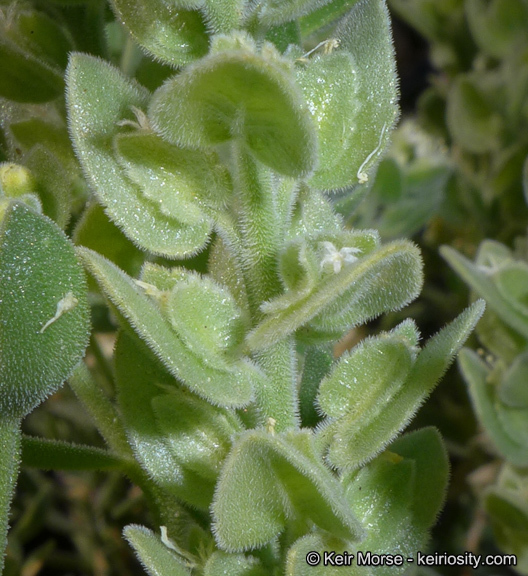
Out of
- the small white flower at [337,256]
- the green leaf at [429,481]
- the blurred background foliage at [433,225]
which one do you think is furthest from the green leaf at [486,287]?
the small white flower at [337,256]

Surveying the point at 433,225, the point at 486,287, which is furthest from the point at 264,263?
the point at 433,225

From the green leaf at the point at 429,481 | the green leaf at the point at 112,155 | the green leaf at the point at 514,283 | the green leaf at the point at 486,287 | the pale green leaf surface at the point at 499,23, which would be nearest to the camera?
the green leaf at the point at 112,155

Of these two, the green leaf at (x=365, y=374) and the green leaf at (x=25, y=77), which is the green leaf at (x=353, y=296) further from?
the green leaf at (x=25, y=77)

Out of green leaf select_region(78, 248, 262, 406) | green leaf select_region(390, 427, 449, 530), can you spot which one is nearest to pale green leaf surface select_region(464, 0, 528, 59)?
green leaf select_region(390, 427, 449, 530)

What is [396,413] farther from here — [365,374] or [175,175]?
[175,175]

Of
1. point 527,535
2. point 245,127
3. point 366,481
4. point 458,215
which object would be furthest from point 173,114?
point 458,215
